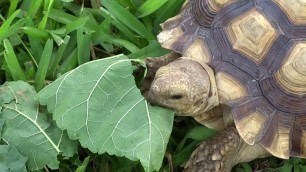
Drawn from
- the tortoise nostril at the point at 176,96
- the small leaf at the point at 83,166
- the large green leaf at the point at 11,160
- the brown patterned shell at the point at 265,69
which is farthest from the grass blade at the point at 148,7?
the large green leaf at the point at 11,160

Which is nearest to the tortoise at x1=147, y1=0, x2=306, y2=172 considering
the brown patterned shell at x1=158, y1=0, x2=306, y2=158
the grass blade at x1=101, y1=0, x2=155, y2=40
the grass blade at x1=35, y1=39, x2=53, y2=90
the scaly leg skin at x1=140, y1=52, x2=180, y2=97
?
the brown patterned shell at x1=158, y1=0, x2=306, y2=158

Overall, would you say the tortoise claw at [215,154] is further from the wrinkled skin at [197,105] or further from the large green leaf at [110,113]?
the large green leaf at [110,113]

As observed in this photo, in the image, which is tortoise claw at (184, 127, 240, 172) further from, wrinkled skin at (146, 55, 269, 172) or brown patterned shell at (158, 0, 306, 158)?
brown patterned shell at (158, 0, 306, 158)

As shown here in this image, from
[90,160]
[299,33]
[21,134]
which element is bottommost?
[90,160]

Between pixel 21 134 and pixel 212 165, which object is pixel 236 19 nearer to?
pixel 212 165

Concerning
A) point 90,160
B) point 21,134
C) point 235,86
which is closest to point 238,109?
point 235,86

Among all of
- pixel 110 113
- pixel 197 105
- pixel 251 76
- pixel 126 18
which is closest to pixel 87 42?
pixel 126 18
